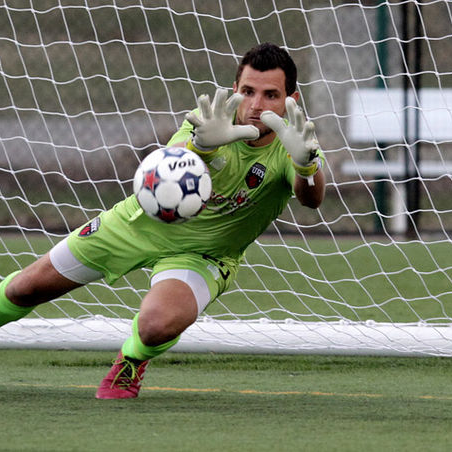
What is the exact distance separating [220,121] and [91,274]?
2.78 feet

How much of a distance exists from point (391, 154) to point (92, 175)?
157 inches

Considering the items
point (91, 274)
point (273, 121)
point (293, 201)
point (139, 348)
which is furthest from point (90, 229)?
point (293, 201)

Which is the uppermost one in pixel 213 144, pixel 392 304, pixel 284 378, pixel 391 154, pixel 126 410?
pixel 213 144

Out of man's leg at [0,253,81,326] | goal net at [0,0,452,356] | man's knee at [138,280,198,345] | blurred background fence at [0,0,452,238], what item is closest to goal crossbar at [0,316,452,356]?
goal net at [0,0,452,356]

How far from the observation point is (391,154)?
40.9 feet

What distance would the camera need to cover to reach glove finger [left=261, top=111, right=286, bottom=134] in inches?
144

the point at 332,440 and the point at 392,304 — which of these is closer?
the point at 332,440

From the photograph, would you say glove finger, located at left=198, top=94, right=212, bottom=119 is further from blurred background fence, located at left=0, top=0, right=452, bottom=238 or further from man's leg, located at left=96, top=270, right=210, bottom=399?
blurred background fence, located at left=0, top=0, right=452, bottom=238

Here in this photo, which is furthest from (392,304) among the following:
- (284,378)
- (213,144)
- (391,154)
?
(391,154)

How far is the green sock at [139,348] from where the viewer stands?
389 cm

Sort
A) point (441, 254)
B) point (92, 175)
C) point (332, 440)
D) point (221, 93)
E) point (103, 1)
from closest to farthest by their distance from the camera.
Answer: point (332, 440) < point (221, 93) < point (441, 254) < point (92, 175) < point (103, 1)

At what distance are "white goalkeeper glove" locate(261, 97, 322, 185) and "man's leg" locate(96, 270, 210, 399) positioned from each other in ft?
1.92

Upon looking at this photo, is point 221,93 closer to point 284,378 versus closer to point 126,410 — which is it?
point 126,410

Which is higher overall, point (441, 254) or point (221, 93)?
point (221, 93)
